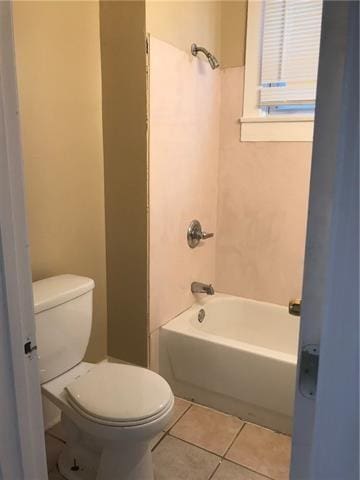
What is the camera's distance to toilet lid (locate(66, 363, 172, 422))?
1.46 m

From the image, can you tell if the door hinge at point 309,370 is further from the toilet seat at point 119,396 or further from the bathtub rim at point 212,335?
the bathtub rim at point 212,335

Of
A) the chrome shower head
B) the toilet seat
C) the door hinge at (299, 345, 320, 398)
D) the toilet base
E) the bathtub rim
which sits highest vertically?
the chrome shower head

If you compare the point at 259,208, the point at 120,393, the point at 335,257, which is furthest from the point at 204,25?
the point at 335,257

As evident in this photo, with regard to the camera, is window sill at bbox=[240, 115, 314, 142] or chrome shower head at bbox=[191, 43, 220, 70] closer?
chrome shower head at bbox=[191, 43, 220, 70]

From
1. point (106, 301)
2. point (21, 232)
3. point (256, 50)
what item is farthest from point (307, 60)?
point (21, 232)

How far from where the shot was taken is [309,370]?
0.63 meters

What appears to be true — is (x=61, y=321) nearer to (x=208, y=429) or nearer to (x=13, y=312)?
(x=13, y=312)

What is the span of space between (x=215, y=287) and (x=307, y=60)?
1.51 metres

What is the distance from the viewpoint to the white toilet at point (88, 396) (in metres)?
1.46

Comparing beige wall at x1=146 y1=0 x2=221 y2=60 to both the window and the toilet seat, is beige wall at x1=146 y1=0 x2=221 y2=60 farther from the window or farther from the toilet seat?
the toilet seat

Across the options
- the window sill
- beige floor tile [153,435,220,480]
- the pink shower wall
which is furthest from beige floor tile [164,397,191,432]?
the window sill

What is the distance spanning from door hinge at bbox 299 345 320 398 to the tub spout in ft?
6.04

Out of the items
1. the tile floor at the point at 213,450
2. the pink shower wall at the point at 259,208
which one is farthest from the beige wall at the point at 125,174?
the pink shower wall at the point at 259,208

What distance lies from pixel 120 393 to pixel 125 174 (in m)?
1.06
